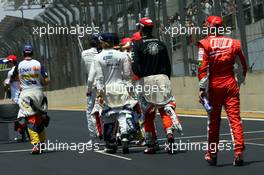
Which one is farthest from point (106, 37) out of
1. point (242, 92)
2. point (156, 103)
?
point (242, 92)

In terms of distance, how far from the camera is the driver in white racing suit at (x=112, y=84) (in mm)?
11531

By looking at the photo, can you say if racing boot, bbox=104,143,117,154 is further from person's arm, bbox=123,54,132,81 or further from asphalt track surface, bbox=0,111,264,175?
person's arm, bbox=123,54,132,81

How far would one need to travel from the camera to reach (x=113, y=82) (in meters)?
11.6

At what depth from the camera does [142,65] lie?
11.3 m

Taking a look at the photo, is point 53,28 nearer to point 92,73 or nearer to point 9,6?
point 9,6

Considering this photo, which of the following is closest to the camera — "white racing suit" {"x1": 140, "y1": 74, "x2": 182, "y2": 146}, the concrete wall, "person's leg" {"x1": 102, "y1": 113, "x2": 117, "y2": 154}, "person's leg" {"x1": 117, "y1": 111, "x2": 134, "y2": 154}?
"white racing suit" {"x1": 140, "y1": 74, "x2": 182, "y2": 146}

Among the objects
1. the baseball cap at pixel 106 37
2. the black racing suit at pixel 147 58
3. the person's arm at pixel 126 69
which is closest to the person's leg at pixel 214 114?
the black racing suit at pixel 147 58

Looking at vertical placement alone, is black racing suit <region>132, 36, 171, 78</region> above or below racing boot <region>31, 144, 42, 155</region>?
above

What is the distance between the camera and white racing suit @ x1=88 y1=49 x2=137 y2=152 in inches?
454

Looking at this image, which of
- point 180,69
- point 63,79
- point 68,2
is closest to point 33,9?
point 63,79

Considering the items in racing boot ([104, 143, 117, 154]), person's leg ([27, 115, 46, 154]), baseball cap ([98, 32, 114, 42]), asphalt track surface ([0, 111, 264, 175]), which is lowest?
asphalt track surface ([0, 111, 264, 175])

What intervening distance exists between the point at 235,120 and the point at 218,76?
549mm

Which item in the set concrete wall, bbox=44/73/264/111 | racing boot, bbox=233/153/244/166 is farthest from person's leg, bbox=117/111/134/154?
concrete wall, bbox=44/73/264/111

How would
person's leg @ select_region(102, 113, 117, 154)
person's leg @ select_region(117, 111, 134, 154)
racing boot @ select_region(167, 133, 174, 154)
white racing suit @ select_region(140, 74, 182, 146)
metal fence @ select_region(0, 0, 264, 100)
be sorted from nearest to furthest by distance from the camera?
racing boot @ select_region(167, 133, 174, 154) < white racing suit @ select_region(140, 74, 182, 146) < person's leg @ select_region(117, 111, 134, 154) < person's leg @ select_region(102, 113, 117, 154) < metal fence @ select_region(0, 0, 264, 100)
